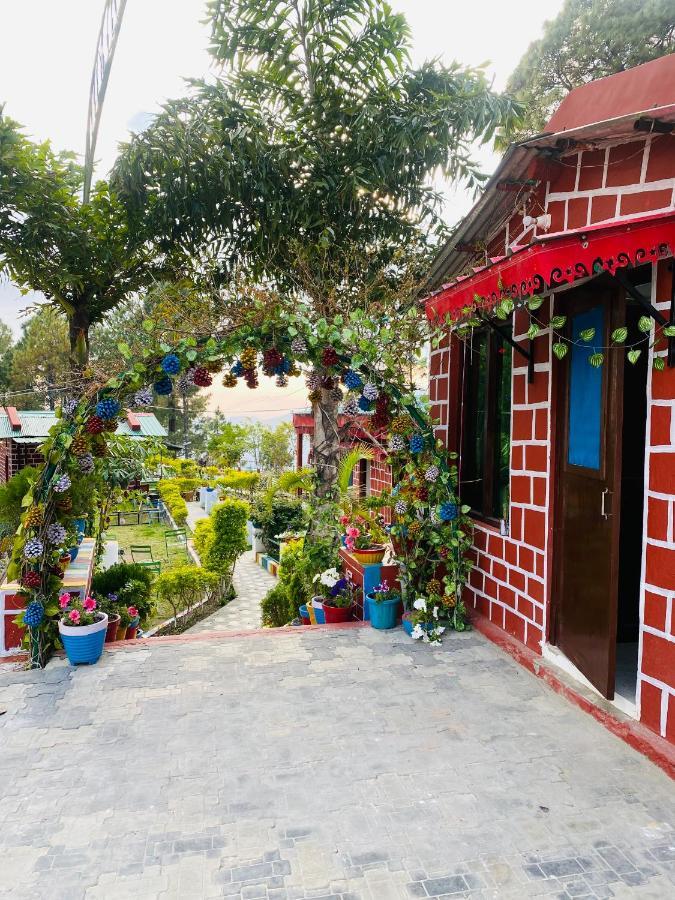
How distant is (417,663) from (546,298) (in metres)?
2.78

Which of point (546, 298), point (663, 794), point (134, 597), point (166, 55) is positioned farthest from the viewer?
point (166, 55)

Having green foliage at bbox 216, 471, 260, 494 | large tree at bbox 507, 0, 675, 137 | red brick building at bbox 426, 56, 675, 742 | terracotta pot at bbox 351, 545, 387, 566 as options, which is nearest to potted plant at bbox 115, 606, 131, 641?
terracotta pot at bbox 351, 545, 387, 566

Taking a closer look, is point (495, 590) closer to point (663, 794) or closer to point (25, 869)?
point (663, 794)

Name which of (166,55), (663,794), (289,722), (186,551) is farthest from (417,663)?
(186,551)

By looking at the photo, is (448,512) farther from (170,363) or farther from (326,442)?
(326,442)

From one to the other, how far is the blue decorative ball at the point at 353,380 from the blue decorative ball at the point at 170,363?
1.37 m

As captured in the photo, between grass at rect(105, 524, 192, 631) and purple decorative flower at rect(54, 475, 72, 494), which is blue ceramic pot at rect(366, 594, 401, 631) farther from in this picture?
grass at rect(105, 524, 192, 631)

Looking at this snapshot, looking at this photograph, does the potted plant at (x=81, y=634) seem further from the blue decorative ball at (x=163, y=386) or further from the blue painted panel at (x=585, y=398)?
the blue painted panel at (x=585, y=398)

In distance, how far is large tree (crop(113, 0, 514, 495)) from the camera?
316 inches

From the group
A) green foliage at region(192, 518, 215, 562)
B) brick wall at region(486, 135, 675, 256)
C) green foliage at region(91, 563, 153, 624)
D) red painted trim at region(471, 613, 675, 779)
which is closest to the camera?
red painted trim at region(471, 613, 675, 779)

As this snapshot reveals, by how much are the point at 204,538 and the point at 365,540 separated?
852 centimetres

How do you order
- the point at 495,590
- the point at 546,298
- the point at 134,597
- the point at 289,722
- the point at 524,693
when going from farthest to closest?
1. the point at 134,597
2. the point at 495,590
3. the point at 546,298
4. the point at 524,693
5. the point at 289,722

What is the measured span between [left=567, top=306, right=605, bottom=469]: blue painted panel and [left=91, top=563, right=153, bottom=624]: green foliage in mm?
5535

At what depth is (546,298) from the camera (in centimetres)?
424
